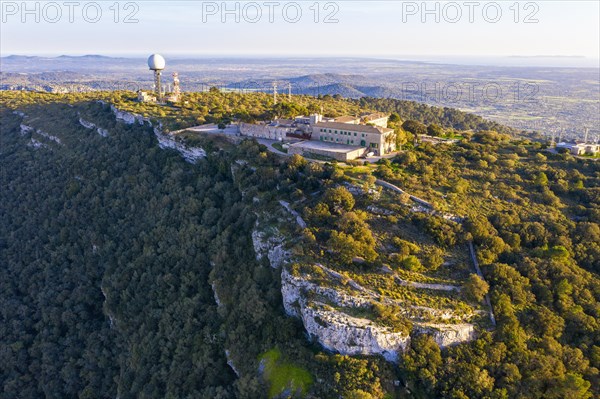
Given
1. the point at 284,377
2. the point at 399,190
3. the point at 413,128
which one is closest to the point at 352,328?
the point at 284,377

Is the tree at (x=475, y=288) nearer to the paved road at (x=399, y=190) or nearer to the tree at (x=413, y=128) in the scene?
the paved road at (x=399, y=190)

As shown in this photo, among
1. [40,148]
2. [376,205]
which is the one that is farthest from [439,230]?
[40,148]

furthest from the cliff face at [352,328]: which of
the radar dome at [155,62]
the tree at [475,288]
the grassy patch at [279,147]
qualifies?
the radar dome at [155,62]

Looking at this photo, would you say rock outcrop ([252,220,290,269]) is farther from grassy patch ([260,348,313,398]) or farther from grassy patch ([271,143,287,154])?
grassy patch ([271,143,287,154])

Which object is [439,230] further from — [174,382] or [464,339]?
[174,382]

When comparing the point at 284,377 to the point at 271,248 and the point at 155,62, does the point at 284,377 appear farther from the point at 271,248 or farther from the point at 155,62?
the point at 155,62

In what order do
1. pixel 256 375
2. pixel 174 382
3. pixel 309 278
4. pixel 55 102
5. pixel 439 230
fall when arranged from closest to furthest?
pixel 256 375, pixel 309 278, pixel 174 382, pixel 439 230, pixel 55 102

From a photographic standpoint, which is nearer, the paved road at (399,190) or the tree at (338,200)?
the tree at (338,200)
